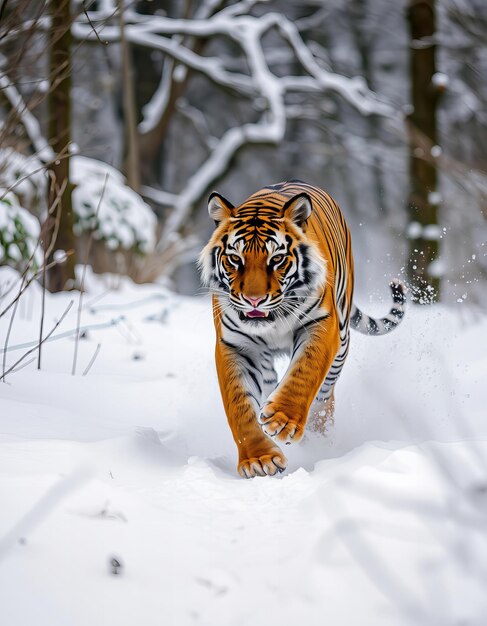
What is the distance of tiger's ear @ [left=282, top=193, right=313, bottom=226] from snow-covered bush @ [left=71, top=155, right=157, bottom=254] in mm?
4532

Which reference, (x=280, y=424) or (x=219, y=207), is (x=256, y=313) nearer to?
(x=280, y=424)

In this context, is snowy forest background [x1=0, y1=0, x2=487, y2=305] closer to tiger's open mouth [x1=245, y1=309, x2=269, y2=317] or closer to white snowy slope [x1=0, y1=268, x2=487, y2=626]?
tiger's open mouth [x1=245, y1=309, x2=269, y2=317]

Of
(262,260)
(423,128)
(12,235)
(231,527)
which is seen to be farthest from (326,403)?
(423,128)

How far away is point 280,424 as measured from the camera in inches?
109

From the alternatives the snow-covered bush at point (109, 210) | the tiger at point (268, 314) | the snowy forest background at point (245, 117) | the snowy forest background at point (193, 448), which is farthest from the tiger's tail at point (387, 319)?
the snow-covered bush at point (109, 210)

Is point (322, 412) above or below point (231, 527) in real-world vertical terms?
below

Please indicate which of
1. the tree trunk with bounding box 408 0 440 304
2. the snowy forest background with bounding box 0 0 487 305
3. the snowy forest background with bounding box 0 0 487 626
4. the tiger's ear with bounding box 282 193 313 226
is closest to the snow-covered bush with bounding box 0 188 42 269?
the snowy forest background with bounding box 0 0 487 626

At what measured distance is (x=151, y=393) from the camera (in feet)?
13.9

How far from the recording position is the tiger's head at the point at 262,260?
3.01 meters

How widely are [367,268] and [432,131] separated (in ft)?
47.0

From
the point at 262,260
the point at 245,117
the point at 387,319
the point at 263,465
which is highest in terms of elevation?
the point at 262,260

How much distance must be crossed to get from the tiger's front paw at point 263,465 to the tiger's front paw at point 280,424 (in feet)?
0.20

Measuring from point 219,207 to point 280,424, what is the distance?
97 cm

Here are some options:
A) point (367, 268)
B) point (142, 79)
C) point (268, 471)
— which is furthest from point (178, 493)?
point (367, 268)
